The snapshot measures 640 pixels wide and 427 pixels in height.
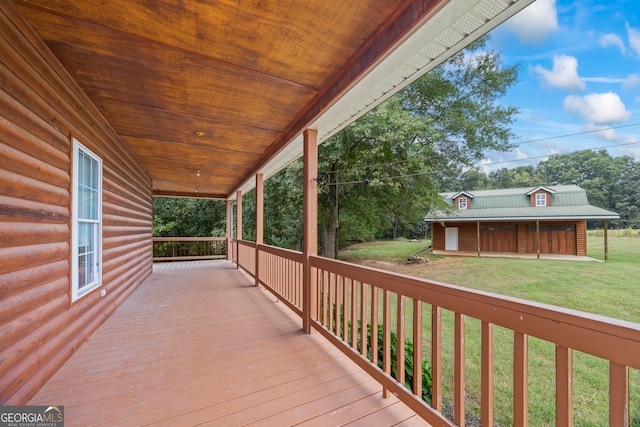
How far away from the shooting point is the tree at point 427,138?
838cm

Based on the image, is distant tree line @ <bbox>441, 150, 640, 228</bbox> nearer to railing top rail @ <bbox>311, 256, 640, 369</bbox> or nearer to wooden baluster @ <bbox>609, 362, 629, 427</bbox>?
railing top rail @ <bbox>311, 256, 640, 369</bbox>

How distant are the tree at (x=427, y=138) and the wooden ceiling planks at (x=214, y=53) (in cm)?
568

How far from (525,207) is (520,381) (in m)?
12.6

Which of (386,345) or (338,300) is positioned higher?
(338,300)

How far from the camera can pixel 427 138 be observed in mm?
8562

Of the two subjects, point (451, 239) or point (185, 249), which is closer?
point (185, 249)

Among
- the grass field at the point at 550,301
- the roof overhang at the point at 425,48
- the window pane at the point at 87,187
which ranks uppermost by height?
the roof overhang at the point at 425,48

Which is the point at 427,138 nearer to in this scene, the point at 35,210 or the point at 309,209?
the point at 309,209

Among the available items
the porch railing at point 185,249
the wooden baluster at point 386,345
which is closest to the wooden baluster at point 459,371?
the wooden baluster at point 386,345

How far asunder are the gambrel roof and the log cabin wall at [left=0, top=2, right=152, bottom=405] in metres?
10.4

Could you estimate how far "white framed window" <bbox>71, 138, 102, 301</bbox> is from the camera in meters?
2.42

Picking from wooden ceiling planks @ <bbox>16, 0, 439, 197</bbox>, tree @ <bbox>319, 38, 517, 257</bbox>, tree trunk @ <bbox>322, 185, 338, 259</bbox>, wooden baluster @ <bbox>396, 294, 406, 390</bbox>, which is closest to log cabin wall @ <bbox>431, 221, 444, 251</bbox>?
tree @ <bbox>319, 38, 517, 257</bbox>

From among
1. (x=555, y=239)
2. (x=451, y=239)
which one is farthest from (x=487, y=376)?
(x=451, y=239)

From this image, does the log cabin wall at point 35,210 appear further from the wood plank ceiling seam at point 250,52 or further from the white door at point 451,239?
the white door at point 451,239
